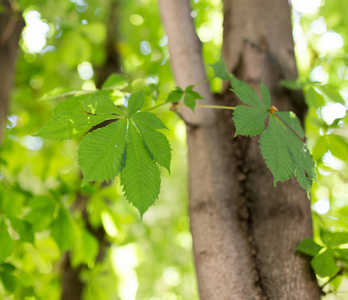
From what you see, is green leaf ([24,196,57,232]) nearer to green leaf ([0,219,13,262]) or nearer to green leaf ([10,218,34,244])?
green leaf ([10,218,34,244])

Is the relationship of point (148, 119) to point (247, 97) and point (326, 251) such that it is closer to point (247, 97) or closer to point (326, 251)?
point (247, 97)

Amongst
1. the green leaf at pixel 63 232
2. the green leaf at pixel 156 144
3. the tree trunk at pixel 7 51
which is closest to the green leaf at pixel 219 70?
the green leaf at pixel 156 144

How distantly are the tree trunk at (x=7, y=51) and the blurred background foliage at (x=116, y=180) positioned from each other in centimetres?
6

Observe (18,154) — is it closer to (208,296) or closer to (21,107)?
(21,107)

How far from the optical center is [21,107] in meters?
2.29

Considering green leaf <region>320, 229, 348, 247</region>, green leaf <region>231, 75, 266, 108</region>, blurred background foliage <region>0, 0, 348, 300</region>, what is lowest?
blurred background foliage <region>0, 0, 348, 300</region>

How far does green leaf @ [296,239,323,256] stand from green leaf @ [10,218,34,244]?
729 mm

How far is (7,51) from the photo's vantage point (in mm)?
1464

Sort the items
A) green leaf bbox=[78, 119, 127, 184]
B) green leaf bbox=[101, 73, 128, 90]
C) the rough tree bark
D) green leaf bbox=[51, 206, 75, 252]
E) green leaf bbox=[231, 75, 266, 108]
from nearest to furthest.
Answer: green leaf bbox=[78, 119, 127, 184] → green leaf bbox=[231, 75, 266, 108] → the rough tree bark → green leaf bbox=[101, 73, 128, 90] → green leaf bbox=[51, 206, 75, 252]

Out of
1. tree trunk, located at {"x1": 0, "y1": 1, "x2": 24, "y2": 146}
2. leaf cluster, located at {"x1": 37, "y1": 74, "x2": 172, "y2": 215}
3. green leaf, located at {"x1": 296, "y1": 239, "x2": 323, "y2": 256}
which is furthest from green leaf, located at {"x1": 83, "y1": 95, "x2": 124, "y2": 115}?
tree trunk, located at {"x1": 0, "y1": 1, "x2": 24, "y2": 146}

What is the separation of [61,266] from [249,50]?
1.59 meters

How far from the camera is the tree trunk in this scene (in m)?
1.38

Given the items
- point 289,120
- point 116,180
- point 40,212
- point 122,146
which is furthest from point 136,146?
→ point 116,180

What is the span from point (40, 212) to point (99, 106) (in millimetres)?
612
